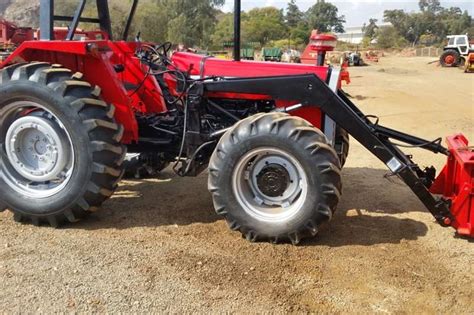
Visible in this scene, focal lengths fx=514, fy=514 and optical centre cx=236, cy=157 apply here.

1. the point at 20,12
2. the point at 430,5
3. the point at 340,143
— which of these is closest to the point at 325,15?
the point at 430,5

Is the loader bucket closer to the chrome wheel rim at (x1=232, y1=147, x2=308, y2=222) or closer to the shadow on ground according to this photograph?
the shadow on ground

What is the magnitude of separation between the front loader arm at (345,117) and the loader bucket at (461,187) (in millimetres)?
80

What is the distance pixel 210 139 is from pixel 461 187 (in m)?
2.20

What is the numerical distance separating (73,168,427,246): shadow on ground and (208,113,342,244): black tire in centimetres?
32

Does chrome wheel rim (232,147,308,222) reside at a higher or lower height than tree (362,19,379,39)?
lower

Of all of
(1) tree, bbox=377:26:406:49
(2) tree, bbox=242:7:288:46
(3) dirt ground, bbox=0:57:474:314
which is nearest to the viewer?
(3) dirt ground, bbox=0:57:474:314

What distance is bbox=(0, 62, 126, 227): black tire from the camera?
436cm

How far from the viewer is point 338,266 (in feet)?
12.8

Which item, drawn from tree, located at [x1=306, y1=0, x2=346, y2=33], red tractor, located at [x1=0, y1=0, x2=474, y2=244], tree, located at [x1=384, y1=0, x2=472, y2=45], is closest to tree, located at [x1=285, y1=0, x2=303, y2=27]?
tree, located at [x1=306, y1=0, x2=346, y2=33]

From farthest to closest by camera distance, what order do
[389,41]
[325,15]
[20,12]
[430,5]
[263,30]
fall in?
[430,5]
[325,15]
[389,41]
[20,12]
[263,30]

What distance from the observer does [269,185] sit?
4.35 m

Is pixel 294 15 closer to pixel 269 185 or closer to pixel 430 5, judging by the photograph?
pixel 430 5

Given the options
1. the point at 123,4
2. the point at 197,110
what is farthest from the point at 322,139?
the point at 123,4

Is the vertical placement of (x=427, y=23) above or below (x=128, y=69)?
above
